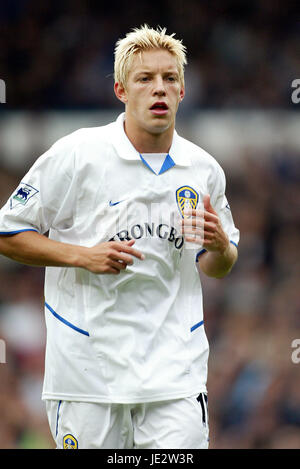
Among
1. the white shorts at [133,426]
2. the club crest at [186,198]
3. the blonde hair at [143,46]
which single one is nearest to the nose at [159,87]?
the blonde hair at [143,46]

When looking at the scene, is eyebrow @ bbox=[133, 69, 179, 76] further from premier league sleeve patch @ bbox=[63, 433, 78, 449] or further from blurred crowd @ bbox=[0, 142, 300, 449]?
blurred crowd @ bbox=[0, 142, 300, 449]

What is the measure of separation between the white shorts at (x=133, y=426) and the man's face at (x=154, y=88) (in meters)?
1.24

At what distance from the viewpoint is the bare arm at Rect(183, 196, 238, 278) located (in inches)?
148

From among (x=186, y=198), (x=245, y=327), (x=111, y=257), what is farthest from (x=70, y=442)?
(x=245, y=327)

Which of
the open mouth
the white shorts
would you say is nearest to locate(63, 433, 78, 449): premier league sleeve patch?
the white shorts

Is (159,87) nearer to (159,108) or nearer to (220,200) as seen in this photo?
(159,108)

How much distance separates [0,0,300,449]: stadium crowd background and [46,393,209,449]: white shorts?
381cm

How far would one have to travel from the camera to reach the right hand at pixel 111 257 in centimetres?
371

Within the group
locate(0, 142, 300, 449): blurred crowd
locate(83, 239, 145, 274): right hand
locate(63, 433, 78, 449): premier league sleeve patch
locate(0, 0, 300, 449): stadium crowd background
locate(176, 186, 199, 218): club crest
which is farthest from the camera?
locate(0, 0, 300, 449): stadium crowd background

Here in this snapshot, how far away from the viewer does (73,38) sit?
9.42m

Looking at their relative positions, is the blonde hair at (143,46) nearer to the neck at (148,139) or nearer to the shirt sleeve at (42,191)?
the neck at (148,139)

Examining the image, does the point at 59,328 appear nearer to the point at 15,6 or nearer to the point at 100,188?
the point at 100,188

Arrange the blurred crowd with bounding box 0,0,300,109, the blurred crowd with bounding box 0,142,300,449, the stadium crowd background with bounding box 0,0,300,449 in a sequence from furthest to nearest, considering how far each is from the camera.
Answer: the blurred crowd with bounding box 0,0,300,109 < the stadium crowd background with bounding box 0,0,300,449 < the blurred crowd with bounding box 0,142,300,449

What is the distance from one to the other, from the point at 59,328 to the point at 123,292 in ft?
1.11
